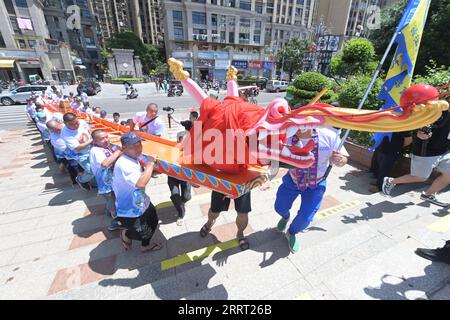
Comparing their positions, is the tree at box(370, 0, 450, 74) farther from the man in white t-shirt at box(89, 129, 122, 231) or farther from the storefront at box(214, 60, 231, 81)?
the storefront at box(214, 60, 231, 81)

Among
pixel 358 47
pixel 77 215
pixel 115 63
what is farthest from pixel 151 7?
pixel 77 215

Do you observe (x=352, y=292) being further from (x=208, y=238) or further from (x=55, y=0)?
(x=55, y=0)

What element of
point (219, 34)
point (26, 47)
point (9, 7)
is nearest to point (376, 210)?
point (26, 47)

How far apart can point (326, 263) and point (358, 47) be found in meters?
13.6

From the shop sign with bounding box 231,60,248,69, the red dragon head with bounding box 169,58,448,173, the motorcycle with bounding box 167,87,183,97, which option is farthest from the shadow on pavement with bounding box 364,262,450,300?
the shop sign with bounding box 231,60,248,69

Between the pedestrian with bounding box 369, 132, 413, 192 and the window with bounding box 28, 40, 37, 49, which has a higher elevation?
the window with bounding box 28, 40, 37, 49

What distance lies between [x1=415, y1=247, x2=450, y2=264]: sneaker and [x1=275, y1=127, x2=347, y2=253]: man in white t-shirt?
1092mm

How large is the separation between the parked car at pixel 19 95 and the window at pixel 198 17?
3110 centimetres

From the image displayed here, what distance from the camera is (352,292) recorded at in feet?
6.11

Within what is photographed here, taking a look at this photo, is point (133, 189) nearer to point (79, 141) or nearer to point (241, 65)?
point (79, 141)

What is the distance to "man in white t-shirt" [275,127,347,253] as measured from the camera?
2.14 meters

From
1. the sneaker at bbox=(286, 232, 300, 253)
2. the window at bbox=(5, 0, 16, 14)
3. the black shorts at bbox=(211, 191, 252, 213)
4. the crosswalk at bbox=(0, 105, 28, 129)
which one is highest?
the window at bbox=(5, 0, 16, 14)

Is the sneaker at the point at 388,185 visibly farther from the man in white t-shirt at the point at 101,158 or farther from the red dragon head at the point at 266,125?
the man in white t-shirt at the point at 101,158
